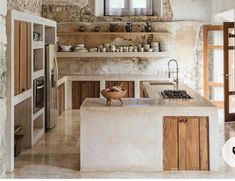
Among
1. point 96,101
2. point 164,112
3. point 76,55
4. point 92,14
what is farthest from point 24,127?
point 92,14

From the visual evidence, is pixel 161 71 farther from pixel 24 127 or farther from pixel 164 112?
pixel 164 112

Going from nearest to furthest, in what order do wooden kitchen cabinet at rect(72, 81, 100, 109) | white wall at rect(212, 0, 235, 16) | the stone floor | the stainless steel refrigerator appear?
1. the stone floor
2. the stainless steel refrigerator
3. white wall at rect(212, 0, 235, 16)
4. wooden kitchen cabinet at rect(72, 81, 100, 109)

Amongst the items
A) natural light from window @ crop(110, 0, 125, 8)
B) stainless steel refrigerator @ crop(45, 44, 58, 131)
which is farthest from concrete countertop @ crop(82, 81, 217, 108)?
natural light from window @ crop(110, 0, 125, 8)

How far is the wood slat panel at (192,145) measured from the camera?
15.0 ft

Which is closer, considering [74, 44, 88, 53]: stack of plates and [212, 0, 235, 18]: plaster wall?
[212, 0, 235, 18]: plaster wall

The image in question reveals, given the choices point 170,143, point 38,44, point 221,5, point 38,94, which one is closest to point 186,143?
point 170,143

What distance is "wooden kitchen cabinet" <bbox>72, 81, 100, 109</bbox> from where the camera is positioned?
9484 millimetres

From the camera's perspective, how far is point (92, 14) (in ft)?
32.4

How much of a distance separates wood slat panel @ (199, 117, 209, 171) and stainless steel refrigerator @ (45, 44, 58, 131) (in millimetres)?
3337

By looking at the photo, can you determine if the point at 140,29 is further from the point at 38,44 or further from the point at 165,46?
the point at 38,44

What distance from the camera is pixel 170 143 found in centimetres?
459

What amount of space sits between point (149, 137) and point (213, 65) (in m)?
5.65

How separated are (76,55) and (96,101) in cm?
482

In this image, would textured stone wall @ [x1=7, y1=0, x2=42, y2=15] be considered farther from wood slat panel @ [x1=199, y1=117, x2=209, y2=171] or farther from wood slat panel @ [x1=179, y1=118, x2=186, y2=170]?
wood slat panel @ [x1=199, y1=117, x2=209, y2=171]
